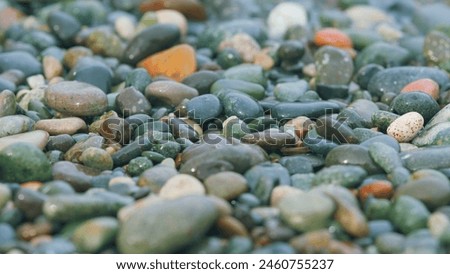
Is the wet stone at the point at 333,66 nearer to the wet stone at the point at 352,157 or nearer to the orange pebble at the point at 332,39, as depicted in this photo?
the orange pebble at the point at 332,39

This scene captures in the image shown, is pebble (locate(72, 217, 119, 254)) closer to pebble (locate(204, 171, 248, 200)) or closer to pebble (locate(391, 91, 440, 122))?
pebble (locate(204, 171, 248, 200))

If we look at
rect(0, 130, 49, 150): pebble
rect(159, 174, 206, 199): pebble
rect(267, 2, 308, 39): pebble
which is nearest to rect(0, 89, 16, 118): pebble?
rect(0, 130, 49, 150): pebble

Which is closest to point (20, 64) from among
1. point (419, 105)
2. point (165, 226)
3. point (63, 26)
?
point (63, 26)

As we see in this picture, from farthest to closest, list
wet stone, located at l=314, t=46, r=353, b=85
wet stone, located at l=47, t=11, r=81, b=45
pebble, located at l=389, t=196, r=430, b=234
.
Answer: wet stone, located at l=47, t=11, r=81, b=45, wet stone, located at l=314, t=46, r=353, b=85, pebble, located at l=389, t=196, r=430, b=234

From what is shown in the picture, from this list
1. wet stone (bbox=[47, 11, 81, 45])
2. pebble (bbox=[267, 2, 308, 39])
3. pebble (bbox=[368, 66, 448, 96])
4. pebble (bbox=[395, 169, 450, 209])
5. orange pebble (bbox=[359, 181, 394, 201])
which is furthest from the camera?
pebble (bbox=[267, 2, 308, 39])

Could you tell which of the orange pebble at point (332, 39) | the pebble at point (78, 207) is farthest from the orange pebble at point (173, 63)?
the pebble at point (78, 207)

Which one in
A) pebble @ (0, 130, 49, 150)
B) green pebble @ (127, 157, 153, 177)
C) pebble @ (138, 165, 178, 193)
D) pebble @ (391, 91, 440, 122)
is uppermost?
pebble @ (391, 91, 440, 122)

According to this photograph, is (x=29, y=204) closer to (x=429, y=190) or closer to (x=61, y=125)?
(x=61, y=125)
